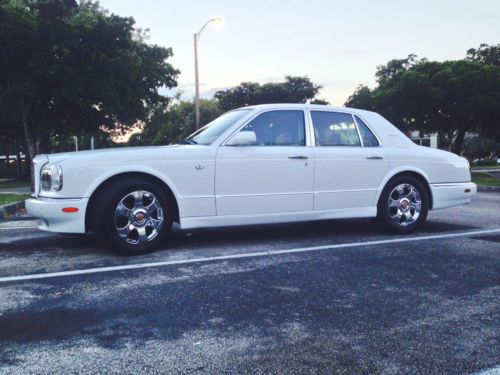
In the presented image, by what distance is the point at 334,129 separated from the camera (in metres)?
5.88

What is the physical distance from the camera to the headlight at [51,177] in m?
4.62

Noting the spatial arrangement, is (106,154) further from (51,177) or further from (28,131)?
(28,131)

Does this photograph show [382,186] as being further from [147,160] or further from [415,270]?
[147,160]

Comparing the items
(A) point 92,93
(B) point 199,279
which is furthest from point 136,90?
(B) point 199,279

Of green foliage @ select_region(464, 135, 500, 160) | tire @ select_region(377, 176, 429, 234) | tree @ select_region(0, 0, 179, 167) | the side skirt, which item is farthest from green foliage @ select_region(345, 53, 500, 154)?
the side skirt

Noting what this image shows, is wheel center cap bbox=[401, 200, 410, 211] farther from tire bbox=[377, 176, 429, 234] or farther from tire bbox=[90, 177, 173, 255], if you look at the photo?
tire bbox=[90, 177, 173, 255]

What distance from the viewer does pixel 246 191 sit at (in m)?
5.23

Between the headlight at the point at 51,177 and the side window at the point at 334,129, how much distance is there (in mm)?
2910

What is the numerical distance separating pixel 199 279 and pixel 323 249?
67.1 inches

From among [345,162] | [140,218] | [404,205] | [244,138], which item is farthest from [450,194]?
[140,218]

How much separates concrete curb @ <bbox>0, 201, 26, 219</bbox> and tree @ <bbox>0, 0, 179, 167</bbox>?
7.82 metres

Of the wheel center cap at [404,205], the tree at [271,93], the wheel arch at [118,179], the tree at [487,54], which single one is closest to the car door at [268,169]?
the wheel arch at [118,179]

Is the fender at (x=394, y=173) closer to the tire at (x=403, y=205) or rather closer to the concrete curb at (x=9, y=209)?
the tire at (x=403, y=205)

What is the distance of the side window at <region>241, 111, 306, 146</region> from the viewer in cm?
548
